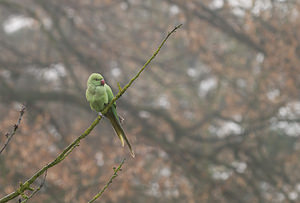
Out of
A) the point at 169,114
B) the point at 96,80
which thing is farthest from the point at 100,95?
the point at 169,114

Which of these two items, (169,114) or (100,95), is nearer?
(100,95)

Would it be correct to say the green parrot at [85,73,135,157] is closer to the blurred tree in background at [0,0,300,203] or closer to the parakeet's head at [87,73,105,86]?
the parakeet's head at [87,73,105,86]

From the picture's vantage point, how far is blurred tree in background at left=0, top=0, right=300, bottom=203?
8008 millimetres

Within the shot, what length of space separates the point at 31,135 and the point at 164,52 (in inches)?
285

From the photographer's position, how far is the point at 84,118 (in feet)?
42.7

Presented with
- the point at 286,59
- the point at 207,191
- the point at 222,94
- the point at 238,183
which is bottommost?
the point at 207,191

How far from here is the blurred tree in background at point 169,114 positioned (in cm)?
801

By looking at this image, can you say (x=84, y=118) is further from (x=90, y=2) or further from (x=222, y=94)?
(x=222, y=94)

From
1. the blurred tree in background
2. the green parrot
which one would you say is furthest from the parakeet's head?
the blurred tree in background

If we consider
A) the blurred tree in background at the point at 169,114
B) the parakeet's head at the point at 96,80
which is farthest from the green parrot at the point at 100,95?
the blurred tree in background at the point at 169,114

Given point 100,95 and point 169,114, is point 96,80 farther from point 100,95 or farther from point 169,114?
point 169,114

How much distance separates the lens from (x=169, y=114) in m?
9.45

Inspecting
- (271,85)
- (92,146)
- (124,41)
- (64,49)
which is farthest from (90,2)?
(271,85)

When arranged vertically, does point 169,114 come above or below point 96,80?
above
